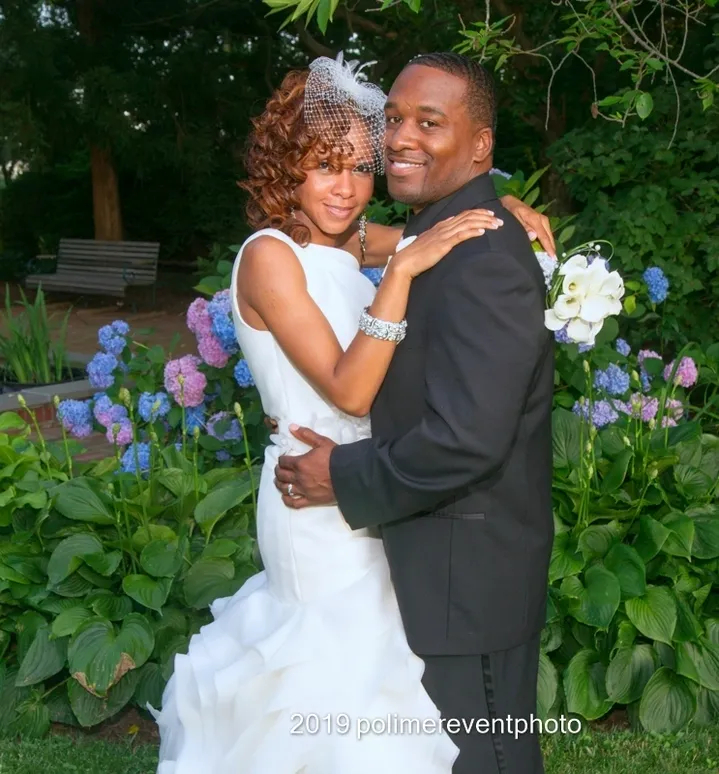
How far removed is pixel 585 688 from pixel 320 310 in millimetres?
1971

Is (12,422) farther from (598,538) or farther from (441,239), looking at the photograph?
(441,239)

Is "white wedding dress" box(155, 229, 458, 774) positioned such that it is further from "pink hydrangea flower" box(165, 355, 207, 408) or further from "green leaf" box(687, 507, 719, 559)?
"pink hydrangea flower" box(165, 355, 207, 408)

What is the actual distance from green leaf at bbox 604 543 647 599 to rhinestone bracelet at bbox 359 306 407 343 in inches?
72.8

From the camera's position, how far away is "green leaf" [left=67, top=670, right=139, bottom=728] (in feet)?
12.3

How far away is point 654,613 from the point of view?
12.0 feet

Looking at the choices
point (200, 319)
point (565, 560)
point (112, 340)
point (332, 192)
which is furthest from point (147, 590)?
point (332, 192)

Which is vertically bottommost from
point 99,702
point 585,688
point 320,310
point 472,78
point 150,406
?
point 99,702

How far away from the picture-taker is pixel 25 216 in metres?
19.9

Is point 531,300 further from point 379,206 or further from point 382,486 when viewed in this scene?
point 379,206

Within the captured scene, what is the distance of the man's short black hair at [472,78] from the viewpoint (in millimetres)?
2152

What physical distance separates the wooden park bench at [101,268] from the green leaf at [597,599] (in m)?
12.1

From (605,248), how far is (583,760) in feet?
13.1

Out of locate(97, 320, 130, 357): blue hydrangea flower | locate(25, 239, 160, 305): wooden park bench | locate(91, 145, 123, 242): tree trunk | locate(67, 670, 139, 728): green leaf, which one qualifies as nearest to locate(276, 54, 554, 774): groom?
locate(67, 670, 139, 728): green leaf

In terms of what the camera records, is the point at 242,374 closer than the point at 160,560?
No
